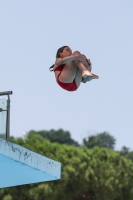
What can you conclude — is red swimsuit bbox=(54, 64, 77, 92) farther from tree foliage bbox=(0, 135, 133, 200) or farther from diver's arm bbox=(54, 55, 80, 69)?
tree foliage bbox=(0, 135, 133, 200)

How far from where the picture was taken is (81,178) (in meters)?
26.6

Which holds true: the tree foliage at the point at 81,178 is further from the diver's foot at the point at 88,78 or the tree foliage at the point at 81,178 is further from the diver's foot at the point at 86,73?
the diver's foot at the point at 86,73

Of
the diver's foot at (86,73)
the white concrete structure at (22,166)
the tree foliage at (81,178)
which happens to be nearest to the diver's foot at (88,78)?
the diver's foot at (86,73)

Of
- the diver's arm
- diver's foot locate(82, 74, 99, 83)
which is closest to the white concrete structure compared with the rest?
the diver's arm

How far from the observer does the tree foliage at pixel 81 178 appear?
81.5 feet

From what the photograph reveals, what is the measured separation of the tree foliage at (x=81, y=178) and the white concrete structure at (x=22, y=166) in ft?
47.4

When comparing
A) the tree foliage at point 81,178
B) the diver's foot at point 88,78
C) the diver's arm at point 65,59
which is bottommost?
the diver's foot at point 88,78

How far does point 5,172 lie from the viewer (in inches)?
367

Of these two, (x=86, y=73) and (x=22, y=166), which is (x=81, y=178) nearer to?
(x=22, y=166)

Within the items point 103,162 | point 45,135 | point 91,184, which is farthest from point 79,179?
point 45,135

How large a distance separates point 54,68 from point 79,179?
63.2ft

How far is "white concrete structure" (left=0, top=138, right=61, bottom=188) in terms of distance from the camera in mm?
8672

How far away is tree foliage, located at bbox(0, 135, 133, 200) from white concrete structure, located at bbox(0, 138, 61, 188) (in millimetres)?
14439

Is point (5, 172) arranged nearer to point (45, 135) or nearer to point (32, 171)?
point (32, 171)
